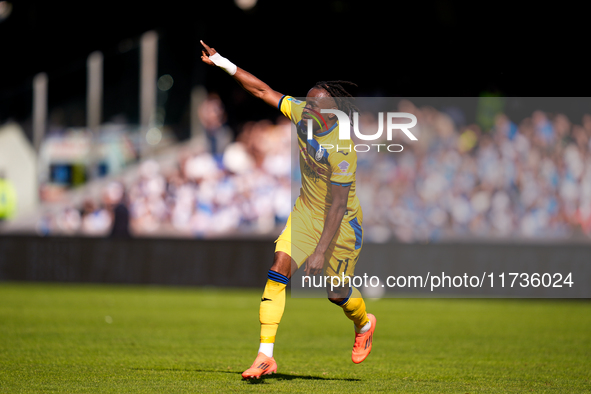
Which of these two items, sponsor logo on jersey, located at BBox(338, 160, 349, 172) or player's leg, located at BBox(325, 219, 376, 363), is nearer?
sponsor logo on jersey, located at BBox(338, 160, 349, 172)

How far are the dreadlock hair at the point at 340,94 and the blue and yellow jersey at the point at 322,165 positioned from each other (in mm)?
227

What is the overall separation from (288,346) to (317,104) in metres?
3.52

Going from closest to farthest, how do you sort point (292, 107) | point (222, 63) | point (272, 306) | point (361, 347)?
point (272, 306)
point (292, 107)
point (222, 63)
point (361, 347)

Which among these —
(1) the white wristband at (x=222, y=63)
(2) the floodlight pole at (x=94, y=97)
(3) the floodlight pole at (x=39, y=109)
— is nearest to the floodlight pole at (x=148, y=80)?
(2) the floodlight pole at (x=94, y=97)

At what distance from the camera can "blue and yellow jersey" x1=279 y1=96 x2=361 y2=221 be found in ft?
21.0

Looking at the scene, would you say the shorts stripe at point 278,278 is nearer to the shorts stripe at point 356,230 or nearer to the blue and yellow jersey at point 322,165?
the blue and yellow jersey at point 322,165

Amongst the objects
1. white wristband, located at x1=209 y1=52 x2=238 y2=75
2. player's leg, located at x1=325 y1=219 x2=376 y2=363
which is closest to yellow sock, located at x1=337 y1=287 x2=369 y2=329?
player's leg, located at x1=325 y1=219 x2=376 y2=363

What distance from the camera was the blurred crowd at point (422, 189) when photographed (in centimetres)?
1491

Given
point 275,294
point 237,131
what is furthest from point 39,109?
point 275,294

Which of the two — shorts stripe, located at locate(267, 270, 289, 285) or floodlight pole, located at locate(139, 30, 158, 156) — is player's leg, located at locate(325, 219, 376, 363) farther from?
floodlight pole, located at locate(139, 30, 158, 156)

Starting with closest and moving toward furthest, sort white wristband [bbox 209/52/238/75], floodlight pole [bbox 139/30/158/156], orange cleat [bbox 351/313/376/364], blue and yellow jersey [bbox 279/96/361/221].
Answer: blue and yellow jersey [bbox 279/96/361/221] < white wristband [bbox 209/52/238/75] < orange cleat [bbox 351/313/376/364] < floodlight pole [bbox 139/30/158/156]

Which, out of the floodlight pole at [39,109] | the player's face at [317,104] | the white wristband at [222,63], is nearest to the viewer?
the player's face at [317,104]

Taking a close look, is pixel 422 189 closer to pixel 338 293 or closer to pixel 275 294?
pixel 338 293

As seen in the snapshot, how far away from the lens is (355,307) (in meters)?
6.89
